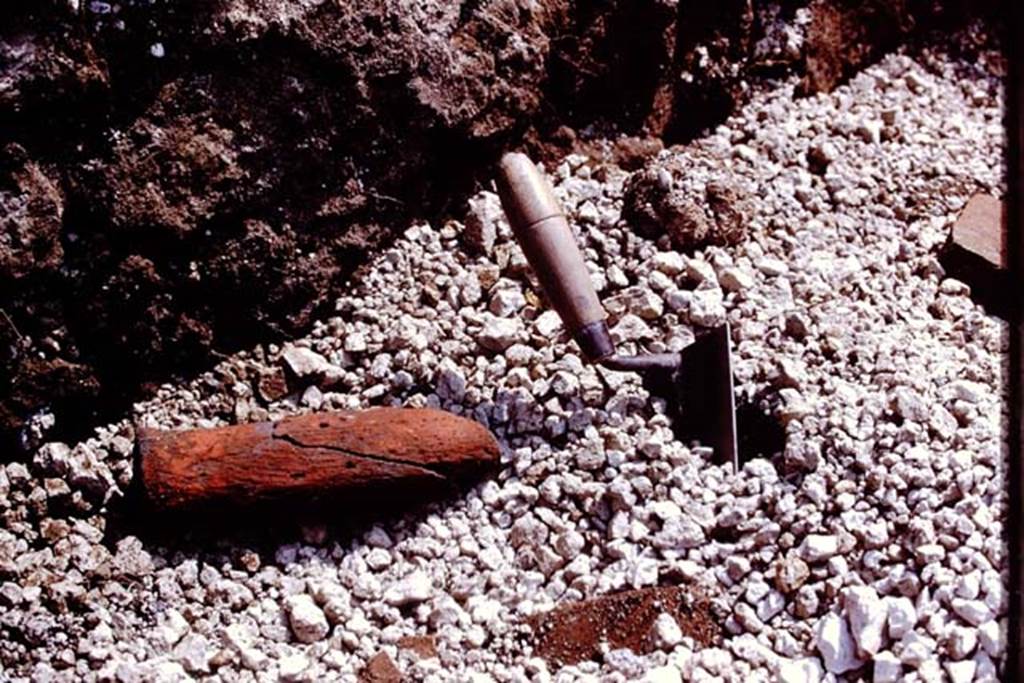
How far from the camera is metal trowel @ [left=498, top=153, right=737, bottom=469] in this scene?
2.46m

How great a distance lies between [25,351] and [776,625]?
1.35 meters

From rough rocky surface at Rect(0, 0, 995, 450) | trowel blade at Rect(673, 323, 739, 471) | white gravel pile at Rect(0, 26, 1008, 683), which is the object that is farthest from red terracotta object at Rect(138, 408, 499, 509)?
trowel blade at Rect(673, 323, 739, 471)

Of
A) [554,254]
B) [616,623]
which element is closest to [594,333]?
[554,254]

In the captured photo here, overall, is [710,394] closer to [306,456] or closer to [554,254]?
[554,254]

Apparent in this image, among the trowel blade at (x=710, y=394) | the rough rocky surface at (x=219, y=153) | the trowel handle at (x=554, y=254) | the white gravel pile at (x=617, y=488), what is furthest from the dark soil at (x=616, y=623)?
the rough rocky surface at (x=219, y=153)

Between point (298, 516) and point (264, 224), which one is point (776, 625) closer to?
point (298, 516)

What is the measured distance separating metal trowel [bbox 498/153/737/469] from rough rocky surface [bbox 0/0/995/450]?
0.93 ft

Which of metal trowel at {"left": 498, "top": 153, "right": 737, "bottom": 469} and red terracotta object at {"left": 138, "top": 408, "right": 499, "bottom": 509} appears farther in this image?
metal trowel at {"left": 498, "top": 153, "right": 737, "bottom": 469}

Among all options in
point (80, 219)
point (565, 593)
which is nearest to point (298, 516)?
point (565, 593)

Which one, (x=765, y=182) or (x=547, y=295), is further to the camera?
(x=765, y=182)

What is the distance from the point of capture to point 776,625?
2219 mm

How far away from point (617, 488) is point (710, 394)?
0.84 feet

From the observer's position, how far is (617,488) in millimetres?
2369

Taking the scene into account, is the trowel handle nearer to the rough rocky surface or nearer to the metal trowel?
the metal trowel
